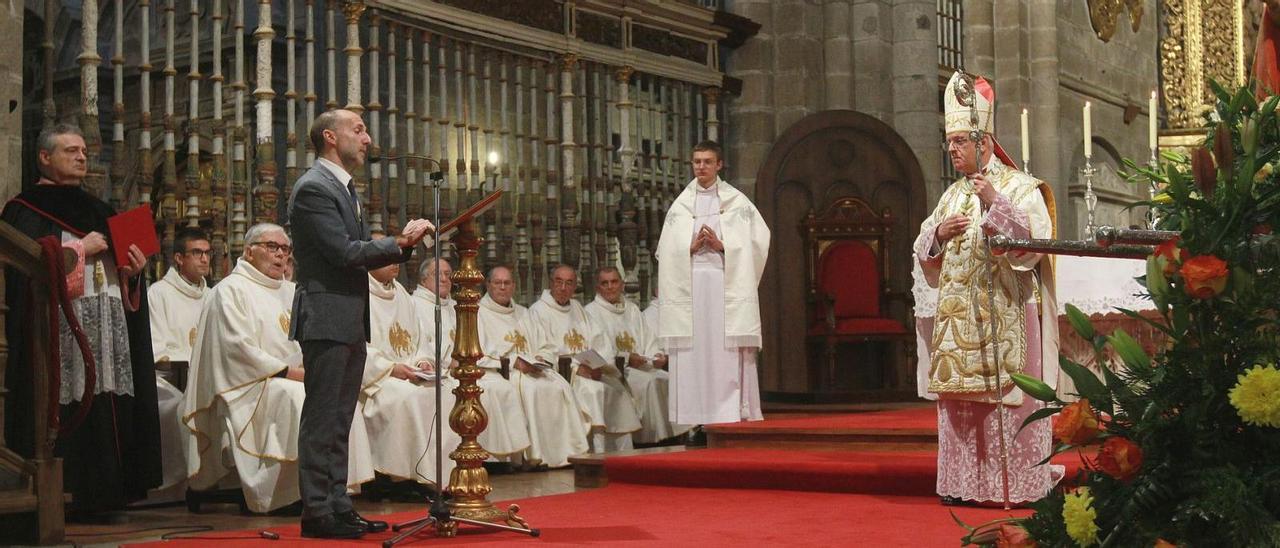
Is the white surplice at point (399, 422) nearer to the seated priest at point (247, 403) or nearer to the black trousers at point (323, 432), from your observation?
the seated priest at point (247, 403)

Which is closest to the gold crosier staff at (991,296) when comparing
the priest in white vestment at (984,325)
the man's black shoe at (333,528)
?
the priest in white vestment at (984,325)

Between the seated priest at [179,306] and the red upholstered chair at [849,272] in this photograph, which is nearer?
the seated priest at [179,306]

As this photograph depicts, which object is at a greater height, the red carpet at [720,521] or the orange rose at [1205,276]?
the orange rose at [1205,276]

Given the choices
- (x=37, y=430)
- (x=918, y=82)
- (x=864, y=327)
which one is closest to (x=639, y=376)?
(x=864, y=327)

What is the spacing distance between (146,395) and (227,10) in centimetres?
539

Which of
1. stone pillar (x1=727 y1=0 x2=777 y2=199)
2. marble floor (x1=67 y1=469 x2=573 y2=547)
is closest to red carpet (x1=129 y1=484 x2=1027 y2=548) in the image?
marble floor (x1=67 y1=469 x2=573 y2=547)

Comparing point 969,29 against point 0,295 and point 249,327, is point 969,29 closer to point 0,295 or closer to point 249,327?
point 249,327

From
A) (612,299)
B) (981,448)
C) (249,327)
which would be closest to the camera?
(981,448)

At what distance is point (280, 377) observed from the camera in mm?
6480

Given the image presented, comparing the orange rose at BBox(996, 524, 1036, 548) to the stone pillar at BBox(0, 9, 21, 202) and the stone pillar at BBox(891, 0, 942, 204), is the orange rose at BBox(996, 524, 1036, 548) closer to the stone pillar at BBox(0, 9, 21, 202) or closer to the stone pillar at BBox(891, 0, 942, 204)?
the stone pillar at BBox(0, 9, 21, 202)

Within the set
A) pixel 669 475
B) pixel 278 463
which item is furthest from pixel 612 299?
pixel 278 463

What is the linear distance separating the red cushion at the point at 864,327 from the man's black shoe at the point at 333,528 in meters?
6.08

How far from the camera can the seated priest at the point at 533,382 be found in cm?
838

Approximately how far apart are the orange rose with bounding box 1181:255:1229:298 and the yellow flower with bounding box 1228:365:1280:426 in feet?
0.52
